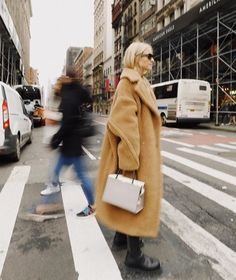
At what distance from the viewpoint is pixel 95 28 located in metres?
105

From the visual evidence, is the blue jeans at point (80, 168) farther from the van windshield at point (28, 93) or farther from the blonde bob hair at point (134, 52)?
the van windshield at point (28, 93)

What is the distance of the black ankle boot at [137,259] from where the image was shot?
119 inches

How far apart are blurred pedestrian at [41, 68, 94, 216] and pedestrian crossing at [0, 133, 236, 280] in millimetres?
459

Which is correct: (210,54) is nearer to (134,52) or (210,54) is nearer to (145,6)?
(145,6)

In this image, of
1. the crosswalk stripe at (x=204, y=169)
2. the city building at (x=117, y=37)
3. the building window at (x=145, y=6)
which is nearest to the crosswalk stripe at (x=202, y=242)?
the crosswalk stripe at (x=204, y=169)

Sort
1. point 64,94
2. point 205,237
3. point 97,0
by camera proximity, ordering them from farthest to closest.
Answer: point 97,0 < point 64,94 < point 205,237

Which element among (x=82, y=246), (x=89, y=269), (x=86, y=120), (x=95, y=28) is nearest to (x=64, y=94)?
(x=86, y=120)

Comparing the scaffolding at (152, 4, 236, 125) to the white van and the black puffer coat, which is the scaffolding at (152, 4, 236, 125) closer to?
the white van

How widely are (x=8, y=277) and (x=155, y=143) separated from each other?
5.31 ft

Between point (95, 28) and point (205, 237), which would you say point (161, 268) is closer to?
point (205, 237)

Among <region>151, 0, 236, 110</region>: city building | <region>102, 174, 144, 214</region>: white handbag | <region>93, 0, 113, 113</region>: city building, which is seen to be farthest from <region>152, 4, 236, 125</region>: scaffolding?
<region>93, 0, 113, 113</region>: city building

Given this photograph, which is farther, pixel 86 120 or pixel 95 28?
pixel 95 28

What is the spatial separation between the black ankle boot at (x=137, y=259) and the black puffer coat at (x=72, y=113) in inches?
71.8

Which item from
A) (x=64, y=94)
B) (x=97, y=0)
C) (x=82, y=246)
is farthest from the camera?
(x=97, y=0)
